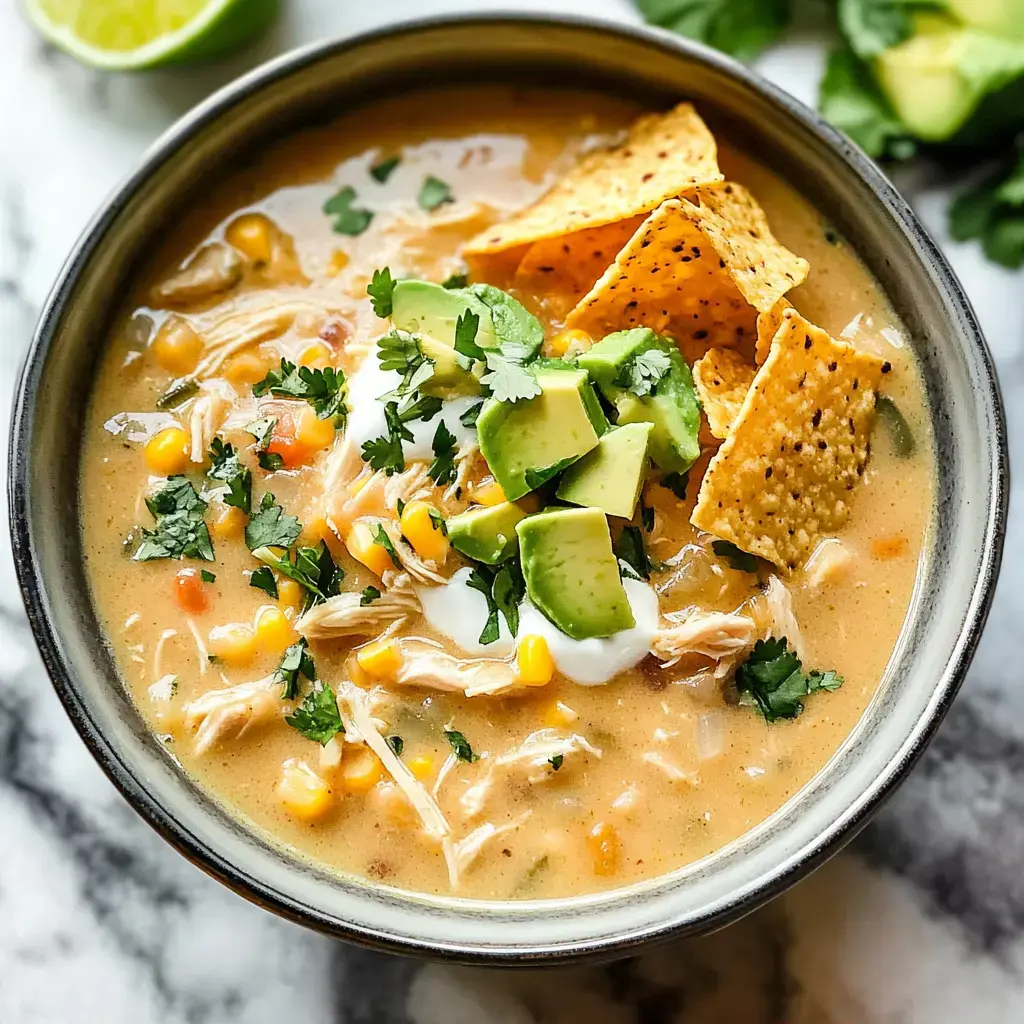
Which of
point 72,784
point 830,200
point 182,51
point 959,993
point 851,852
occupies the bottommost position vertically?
point 959,993

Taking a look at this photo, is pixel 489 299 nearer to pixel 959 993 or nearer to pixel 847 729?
pixel 847 729

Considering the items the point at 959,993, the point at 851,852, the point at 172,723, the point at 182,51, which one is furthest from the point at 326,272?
the point at 959,993

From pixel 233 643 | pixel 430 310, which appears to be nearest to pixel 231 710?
pixel 233 643

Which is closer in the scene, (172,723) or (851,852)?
(172,723)

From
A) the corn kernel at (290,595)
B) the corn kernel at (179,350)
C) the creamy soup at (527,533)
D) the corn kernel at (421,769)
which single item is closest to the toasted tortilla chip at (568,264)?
the creamy soup at (527,533)

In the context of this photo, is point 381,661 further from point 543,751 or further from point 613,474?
point 613,474

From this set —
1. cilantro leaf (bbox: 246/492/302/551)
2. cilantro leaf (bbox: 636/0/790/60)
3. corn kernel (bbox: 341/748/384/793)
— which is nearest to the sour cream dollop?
cilantro leaf (bbox: 246/492/302/551)

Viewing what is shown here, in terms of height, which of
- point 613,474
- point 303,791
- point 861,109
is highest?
point 861,109
